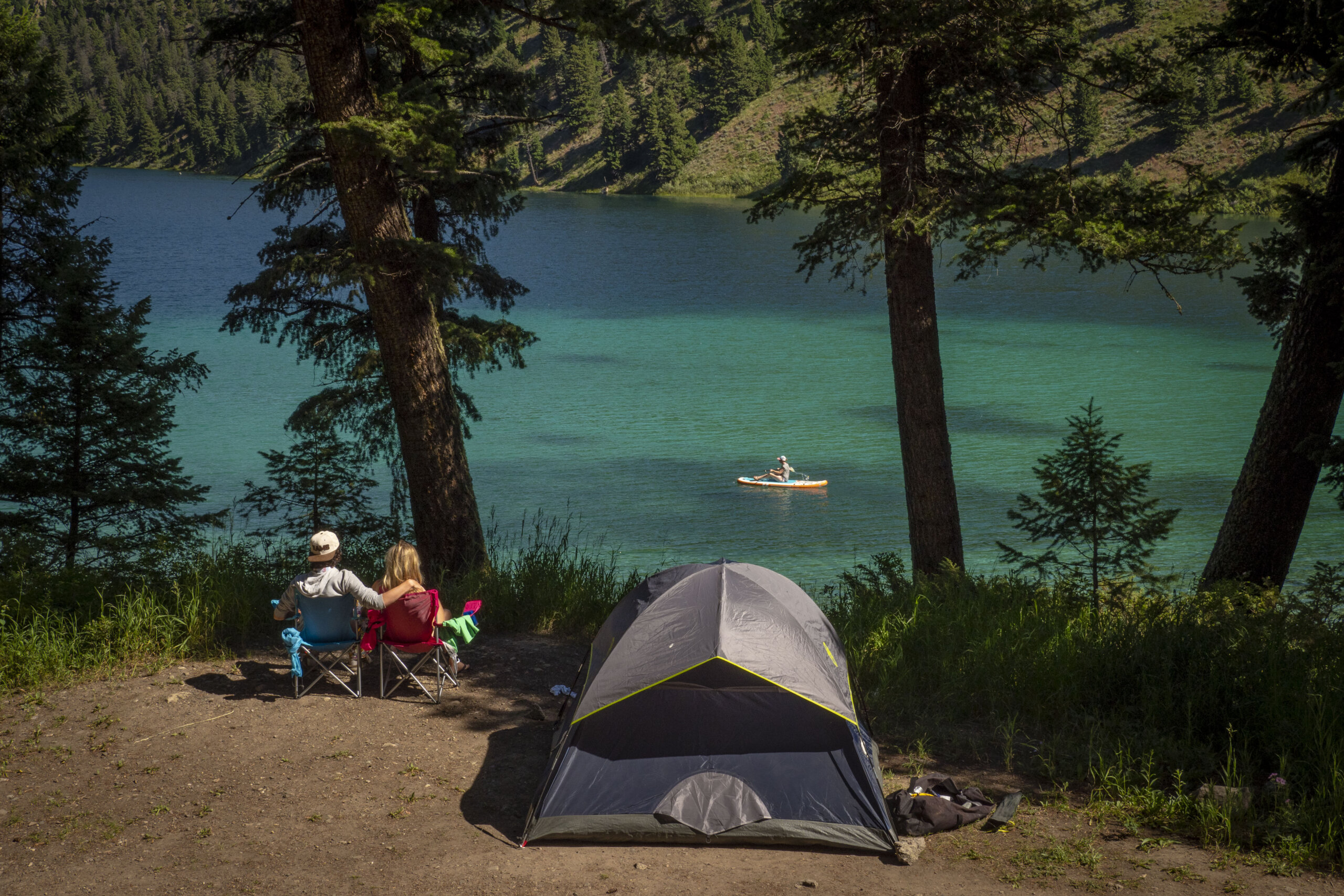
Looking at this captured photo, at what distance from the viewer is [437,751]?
5.48m

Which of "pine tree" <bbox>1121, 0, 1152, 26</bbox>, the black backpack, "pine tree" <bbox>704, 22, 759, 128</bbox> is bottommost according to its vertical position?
the black backpack

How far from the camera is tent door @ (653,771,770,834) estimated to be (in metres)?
4.68

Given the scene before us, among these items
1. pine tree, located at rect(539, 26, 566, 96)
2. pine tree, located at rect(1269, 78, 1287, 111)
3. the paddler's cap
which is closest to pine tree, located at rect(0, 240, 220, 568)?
the paddler's cap

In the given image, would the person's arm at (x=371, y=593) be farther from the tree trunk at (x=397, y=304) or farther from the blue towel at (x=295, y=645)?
the tree trunk at (x=397, y=304)

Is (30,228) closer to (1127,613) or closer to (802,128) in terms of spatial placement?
(802,128)

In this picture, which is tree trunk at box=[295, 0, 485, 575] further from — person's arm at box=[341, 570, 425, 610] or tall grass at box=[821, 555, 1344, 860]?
tall grass at box=[821, 555, 1344, 860]

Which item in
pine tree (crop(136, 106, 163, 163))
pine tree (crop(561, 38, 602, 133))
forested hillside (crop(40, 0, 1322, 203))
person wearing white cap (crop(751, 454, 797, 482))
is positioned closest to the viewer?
person wearing white cap (crop(751, 454, 797, 482))

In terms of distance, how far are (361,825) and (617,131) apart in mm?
95816

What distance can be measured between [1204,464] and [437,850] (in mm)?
25302

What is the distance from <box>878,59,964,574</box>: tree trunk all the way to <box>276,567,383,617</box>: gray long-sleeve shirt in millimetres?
5054

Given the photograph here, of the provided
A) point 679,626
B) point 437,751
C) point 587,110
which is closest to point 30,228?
point 437,751

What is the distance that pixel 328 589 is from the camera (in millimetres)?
5891

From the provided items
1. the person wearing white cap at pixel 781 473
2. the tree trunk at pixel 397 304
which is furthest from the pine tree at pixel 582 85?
the tree trunk at pixel 397 304

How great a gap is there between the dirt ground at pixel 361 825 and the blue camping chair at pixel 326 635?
0.15m
